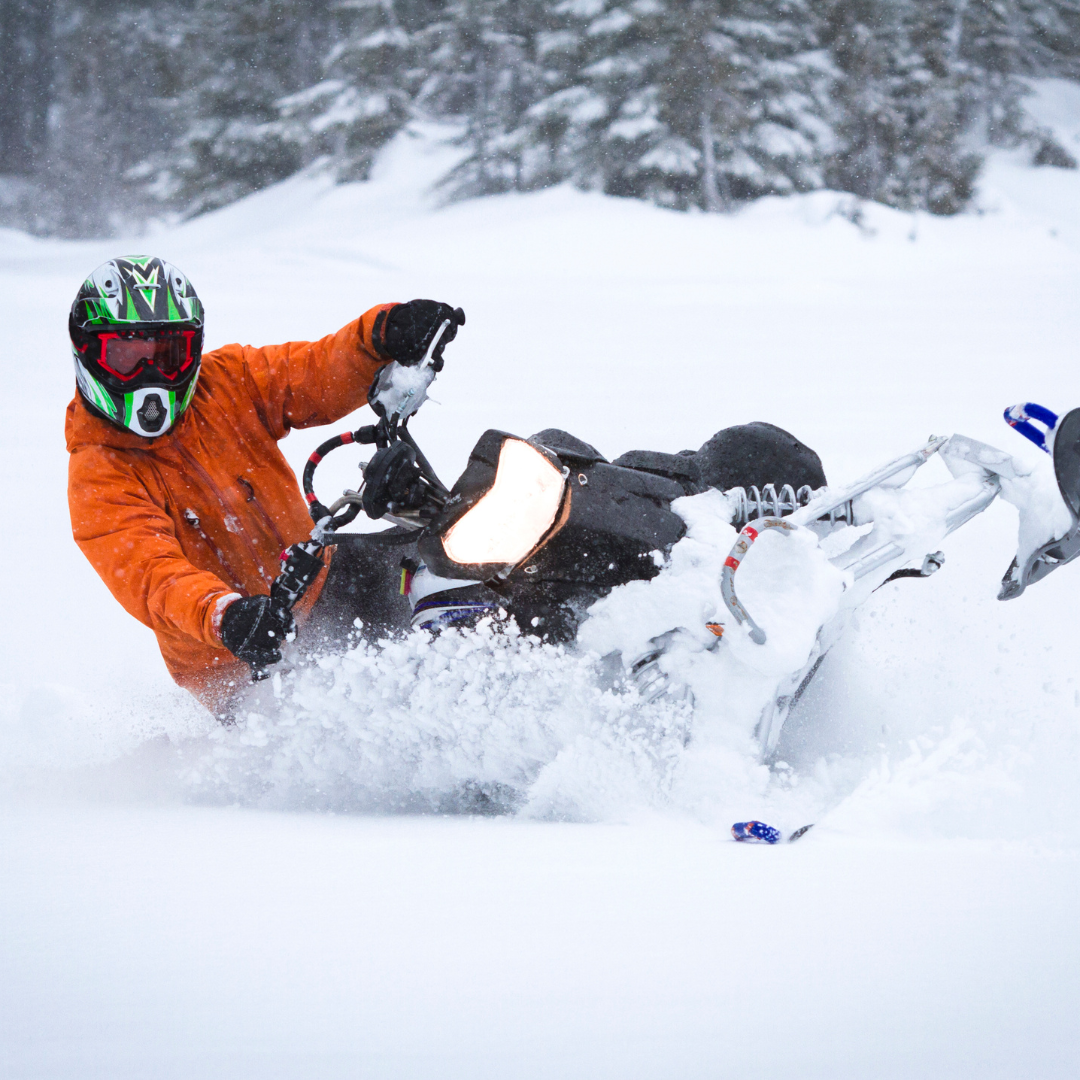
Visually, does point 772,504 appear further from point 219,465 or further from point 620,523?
point 219,465

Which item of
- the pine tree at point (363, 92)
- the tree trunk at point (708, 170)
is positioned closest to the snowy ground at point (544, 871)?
the tree trunk at point (708, 170)

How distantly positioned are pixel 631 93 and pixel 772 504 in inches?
655

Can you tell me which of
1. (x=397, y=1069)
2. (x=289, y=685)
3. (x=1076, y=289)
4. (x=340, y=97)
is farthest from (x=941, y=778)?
(x=340, y=97)

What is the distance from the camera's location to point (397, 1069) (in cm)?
131

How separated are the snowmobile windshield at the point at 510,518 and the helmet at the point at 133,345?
1.00 m

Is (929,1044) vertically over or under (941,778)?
over

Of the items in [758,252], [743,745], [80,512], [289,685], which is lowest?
[758,252]

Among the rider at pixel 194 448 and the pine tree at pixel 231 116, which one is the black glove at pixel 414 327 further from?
the pine tree at pixel 231 116

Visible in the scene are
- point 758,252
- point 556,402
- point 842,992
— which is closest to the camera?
point 842,992

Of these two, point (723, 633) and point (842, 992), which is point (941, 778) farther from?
point (842, 992)

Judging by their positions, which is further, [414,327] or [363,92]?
[363,92]

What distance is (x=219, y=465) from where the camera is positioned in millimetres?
2908

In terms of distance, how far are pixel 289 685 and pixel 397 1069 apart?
1.49m

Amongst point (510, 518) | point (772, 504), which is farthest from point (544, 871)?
point (772, 504)
